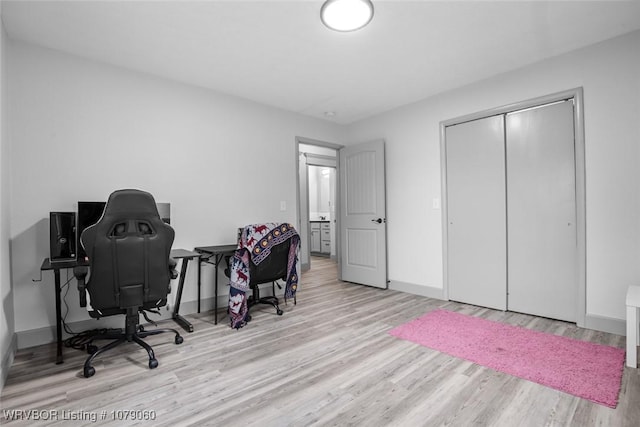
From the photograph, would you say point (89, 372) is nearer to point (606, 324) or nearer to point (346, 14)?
point (346, 14)

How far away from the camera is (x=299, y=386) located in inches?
77.5

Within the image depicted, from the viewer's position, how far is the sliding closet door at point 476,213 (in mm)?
3434

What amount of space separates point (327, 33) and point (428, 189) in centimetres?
233

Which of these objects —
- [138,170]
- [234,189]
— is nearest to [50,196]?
[138,170]

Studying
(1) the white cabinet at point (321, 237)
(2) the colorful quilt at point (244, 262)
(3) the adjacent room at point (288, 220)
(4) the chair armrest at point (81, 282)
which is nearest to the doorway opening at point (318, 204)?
(1) the white cabinet at point (321, 237)

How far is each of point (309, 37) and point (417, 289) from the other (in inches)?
129

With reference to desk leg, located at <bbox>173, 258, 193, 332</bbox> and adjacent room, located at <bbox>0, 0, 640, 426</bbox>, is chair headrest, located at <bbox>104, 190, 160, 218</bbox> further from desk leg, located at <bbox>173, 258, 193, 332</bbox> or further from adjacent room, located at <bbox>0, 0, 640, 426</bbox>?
desk leg, located at <bbox>173, 258, 193, 332</bbox>

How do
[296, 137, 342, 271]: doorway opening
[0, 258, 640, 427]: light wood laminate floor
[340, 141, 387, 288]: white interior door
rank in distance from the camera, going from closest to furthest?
[0, 258, 640, 427]: light wood laminate floor → [340, 141, 387, 288]: white interior door → [296, 137, 342, 271]: doorway opening

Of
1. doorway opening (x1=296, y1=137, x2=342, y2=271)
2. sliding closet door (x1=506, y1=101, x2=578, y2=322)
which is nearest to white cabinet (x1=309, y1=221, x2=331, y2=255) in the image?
doorway opening (x1=296, y1=137, x2=342, y2=271)

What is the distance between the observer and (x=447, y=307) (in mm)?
3600

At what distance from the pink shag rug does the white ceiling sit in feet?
8.43

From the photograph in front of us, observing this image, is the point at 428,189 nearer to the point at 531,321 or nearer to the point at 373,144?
the point at 373,144

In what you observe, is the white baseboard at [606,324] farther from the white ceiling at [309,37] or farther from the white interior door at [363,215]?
the white ceiling at [309,37]

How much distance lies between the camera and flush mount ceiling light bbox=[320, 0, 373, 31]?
7.09 ft
